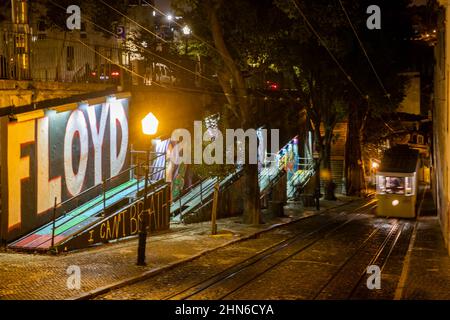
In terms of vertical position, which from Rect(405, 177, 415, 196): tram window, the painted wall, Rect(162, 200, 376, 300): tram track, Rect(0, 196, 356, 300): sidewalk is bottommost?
Rect(162, 200, 376, 300): tram track

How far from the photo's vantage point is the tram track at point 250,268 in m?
11.3

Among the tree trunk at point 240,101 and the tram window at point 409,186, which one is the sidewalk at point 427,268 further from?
the tree trunk at point 240,101

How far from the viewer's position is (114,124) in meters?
19.7

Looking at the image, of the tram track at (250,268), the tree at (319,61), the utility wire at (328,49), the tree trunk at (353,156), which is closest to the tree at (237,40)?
the tree at (319,61)

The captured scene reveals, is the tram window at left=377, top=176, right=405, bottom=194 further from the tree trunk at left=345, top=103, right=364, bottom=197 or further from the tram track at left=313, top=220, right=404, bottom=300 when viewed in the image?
the tree trunk at left=345, top=103, right=364, bottom=197

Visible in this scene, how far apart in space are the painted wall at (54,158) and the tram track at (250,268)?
598 cm

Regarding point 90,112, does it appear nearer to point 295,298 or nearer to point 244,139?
point 244,139

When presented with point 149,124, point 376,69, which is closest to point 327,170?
point 376,69

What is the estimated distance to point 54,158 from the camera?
16.6 m

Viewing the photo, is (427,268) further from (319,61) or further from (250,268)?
(319,61)

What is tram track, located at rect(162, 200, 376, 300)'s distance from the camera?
11.3 metres

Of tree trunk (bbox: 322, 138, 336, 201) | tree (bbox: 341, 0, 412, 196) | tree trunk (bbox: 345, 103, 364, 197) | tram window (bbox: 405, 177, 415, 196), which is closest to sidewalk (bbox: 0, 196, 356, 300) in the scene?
tram window (bbox: 405, 177, 415, 196)

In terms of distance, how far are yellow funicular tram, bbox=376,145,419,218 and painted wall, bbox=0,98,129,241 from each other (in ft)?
44.3
